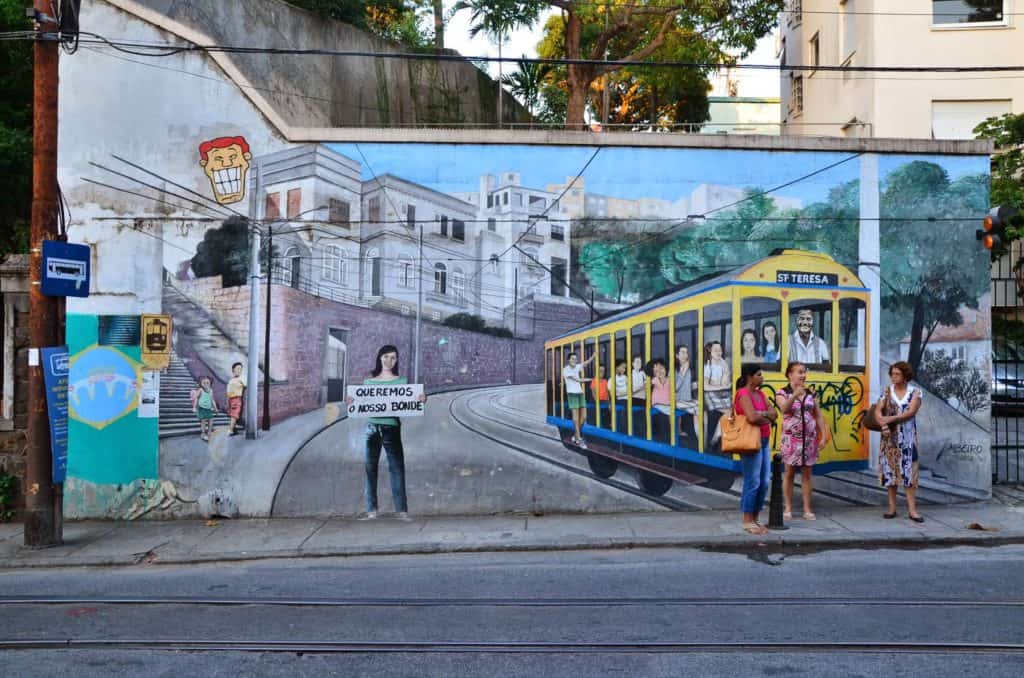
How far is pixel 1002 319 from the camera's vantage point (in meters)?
13.6

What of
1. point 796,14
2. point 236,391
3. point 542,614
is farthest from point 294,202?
point 796,14

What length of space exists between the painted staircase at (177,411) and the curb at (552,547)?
2.05 m

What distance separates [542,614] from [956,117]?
752 inches

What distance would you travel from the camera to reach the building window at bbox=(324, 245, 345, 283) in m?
10.6

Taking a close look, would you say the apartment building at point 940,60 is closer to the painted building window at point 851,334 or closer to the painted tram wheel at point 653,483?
the painted building window at point 851,334

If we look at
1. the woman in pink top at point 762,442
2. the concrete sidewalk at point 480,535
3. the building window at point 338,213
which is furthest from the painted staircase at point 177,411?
the woman in pink top at point 762,442

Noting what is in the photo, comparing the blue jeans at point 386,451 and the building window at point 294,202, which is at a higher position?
the building window at point 294,202

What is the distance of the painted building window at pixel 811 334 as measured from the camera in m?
10.0

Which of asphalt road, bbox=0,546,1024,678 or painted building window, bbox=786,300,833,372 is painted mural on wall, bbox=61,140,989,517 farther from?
asphalt road, bbox=0,546,1024,678

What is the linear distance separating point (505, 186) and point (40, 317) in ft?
18.3

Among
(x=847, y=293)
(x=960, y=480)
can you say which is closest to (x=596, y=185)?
(x=847, y=293)

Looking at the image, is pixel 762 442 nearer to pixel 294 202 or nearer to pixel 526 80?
pixel 294 202

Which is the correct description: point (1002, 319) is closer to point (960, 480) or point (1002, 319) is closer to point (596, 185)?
point (960, 480)

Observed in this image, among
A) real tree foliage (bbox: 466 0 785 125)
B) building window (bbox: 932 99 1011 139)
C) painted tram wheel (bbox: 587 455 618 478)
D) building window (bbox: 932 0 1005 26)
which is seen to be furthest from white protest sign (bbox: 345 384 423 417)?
building window (bbox: 932 0 1005 26)
